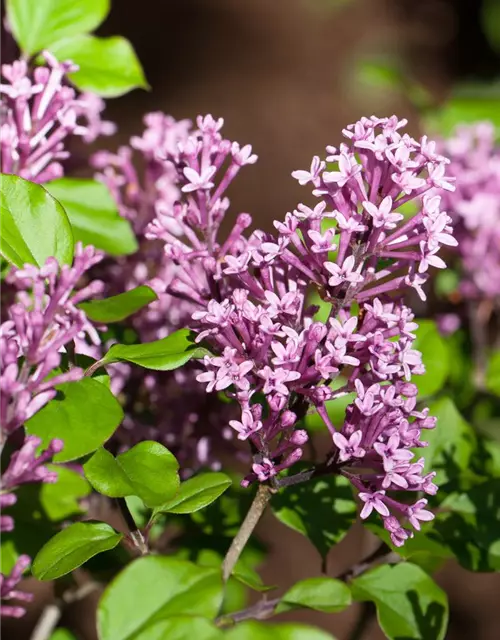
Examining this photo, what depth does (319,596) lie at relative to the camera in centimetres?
91

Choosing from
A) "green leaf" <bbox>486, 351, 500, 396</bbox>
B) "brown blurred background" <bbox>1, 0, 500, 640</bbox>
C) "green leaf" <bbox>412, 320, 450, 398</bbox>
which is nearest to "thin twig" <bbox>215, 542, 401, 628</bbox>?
"green leaf" <bbox>412, 320, 450, 398</bbox>

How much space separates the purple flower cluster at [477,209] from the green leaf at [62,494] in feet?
2.81

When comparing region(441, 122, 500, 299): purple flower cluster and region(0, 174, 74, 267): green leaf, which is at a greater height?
region(0, 174, 74, 267): green leaf

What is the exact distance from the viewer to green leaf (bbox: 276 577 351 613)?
2.95 feet

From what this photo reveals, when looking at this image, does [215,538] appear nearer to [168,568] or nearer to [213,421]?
[213,421]

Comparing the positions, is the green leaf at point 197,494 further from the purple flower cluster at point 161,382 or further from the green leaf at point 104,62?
the green leaf at point 104,62

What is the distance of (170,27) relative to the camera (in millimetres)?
5223

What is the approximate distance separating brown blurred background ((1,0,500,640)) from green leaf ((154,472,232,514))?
3122mm

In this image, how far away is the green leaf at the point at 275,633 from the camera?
687 mm

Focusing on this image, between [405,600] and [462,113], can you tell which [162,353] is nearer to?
[405,600]

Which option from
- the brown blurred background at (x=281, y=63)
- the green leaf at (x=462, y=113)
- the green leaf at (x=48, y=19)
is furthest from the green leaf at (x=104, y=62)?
the brown blurred background at (x=281, y=63)

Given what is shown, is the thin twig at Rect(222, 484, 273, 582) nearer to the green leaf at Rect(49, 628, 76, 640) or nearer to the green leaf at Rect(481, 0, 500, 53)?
the green leaf at Rect(49, 628, 76, 640)

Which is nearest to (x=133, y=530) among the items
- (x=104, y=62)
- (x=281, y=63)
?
(x=104, y=62)

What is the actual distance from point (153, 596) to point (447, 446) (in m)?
0.50
